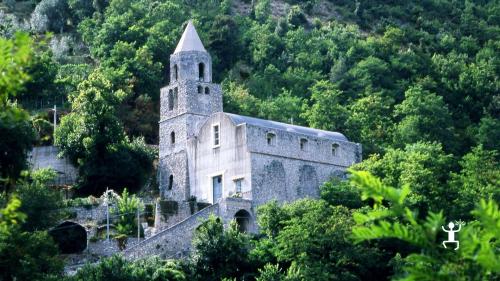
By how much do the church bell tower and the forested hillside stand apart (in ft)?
6.65

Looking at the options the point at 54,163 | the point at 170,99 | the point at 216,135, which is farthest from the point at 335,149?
the point at 54,163

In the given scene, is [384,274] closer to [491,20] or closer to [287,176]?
[287,176]

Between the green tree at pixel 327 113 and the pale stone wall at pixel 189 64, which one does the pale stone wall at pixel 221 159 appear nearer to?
the pale stone wall at pixel 189 64

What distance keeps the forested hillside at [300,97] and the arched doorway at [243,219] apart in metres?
1.58

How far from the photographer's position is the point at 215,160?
61156mm

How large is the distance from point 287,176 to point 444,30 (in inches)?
1811

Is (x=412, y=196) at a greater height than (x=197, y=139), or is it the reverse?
(x=197, y=139)

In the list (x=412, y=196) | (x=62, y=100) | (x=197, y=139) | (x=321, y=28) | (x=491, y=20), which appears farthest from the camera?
(x=491, y=20)

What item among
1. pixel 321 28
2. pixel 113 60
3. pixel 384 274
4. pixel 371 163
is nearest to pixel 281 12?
pixel 321 28

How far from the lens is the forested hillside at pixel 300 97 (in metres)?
54.6

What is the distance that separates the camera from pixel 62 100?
249 feet

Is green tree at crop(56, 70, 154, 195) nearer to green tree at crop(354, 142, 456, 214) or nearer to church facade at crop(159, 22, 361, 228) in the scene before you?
church facade at crop(159, 22, 361, 228)

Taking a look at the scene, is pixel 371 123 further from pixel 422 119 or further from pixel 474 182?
pixel 474 182

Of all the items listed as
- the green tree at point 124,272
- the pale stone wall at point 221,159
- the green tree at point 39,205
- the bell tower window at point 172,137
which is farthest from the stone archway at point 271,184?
the green tree at point 39,205
